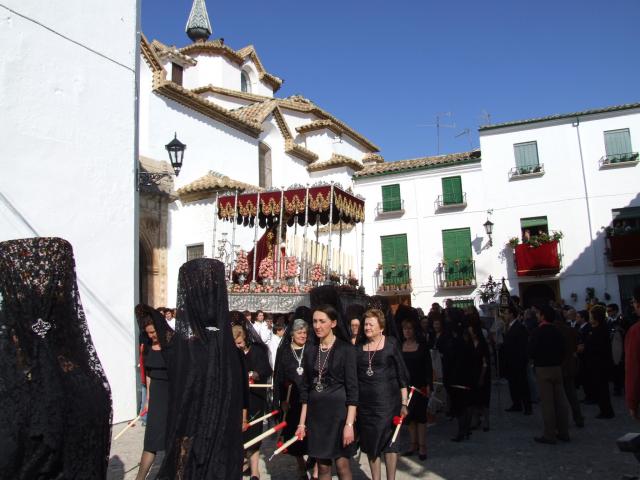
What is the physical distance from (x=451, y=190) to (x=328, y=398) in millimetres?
18954

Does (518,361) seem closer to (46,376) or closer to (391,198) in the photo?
(46,376)

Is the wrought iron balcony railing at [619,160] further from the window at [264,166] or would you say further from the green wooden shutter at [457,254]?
the window at [264,166]

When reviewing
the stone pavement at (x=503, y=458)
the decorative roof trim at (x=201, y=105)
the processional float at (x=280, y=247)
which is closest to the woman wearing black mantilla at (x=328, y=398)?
the stone pavement at (x=503, y=458)

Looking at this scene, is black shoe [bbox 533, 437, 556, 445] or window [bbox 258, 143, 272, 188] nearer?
black shoe [bbox 533, 437, 556, 445]

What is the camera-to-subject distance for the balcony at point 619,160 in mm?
20203

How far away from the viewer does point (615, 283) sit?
64.9 feet

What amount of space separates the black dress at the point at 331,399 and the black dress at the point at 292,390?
0.41 m

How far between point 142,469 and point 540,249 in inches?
706

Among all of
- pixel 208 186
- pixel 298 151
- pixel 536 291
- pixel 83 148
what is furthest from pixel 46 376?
pixel 536 291

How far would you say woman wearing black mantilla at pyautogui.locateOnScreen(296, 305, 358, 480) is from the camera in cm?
441

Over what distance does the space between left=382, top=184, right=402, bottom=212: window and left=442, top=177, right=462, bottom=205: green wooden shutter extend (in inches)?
72.3

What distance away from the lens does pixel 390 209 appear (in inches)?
918

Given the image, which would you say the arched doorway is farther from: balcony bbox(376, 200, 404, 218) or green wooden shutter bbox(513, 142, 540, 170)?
balcony bbox(376, 200, 404, 218)

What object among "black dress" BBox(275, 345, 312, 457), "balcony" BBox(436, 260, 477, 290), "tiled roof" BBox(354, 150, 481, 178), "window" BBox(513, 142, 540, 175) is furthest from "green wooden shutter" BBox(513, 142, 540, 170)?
"black dress" BBox(275, 345, 312, 457)
